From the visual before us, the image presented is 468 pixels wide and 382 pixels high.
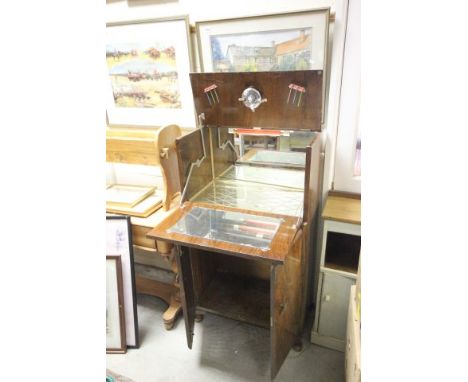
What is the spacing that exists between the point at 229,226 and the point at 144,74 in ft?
3.28

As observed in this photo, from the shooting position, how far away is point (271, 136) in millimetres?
1427

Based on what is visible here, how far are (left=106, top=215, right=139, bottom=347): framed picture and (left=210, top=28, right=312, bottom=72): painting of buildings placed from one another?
937mm

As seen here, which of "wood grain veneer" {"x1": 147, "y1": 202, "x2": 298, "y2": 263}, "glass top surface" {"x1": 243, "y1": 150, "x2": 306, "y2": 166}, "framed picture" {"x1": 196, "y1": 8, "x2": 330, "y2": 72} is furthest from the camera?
"glass top surface" {"x1": 243, "y1": 150, "x2": 306, "y2": 166}

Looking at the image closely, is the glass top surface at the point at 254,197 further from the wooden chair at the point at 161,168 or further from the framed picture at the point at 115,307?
the framed picture at the point at 115,307

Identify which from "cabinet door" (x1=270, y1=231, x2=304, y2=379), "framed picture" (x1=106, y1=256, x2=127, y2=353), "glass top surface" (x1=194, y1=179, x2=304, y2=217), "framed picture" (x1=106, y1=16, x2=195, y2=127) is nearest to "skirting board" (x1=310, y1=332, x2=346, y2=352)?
"cabinet door" (x1=270, y1=231, x2=304, y2=379)

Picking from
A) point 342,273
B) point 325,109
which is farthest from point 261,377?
point 325,109

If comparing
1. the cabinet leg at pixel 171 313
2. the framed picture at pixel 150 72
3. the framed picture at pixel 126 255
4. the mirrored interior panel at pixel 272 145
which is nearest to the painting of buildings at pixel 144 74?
the framed picture at pixel 150 72

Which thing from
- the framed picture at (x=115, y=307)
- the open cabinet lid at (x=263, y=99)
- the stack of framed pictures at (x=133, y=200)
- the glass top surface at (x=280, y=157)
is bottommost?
the framed picture at (x=115, y=307)

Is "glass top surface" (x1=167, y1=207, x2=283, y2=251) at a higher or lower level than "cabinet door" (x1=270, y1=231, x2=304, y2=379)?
higher

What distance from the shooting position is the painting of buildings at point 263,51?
1297 millimetres

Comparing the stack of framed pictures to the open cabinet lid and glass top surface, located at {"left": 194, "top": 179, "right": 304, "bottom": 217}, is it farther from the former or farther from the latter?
the open cabinet lid

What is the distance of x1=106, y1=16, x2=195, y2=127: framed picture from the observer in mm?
1516

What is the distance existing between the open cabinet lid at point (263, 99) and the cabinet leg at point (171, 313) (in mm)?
1111

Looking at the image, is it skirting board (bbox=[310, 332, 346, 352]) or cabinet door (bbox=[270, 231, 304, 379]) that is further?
skirting board (bbox=[310, 332, 346, 352])
